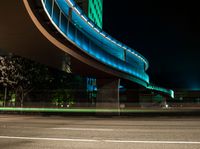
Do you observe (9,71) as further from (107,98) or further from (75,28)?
(75,28)

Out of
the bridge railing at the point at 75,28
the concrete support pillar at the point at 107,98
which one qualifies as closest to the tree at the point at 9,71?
the concrete support pillar at the point at 107,98

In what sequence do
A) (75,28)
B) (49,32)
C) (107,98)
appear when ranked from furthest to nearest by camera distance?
(107,98), (75,28), (49,32)

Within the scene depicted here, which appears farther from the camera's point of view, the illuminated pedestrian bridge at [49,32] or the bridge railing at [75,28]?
the bridge railing at [75,28]

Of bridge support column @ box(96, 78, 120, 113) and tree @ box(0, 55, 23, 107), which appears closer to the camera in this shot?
bridge support column @ box(96, 78, 120, 113)

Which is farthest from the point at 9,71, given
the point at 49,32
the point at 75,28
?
the point at 49,32

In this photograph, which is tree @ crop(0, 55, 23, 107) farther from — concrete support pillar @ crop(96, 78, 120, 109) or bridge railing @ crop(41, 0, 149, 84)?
bridge railing @ crop(41, 0, 149, 84)

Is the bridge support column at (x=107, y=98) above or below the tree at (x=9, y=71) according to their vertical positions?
below

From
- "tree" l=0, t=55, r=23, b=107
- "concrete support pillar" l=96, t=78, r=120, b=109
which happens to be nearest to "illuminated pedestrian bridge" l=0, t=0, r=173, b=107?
"concrete support pillar" l=96, t=78, r=120, b=109

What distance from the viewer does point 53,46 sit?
63.3ft

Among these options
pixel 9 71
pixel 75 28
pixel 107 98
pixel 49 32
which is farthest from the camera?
pixel 9 71

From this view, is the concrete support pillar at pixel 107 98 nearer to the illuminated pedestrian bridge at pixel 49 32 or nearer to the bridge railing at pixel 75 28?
the illuminated pedestrian bridge at pixel 49 32

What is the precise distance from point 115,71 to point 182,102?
2312 centimetres

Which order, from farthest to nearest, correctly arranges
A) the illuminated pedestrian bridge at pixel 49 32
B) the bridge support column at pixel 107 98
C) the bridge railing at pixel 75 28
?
the bridge support column at pixel 107 98 < the bridge railing at pixel 75 28 < the illuminated pedestrian bridge at pixel 49 32

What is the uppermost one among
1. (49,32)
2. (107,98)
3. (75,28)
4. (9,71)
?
(75,28)
